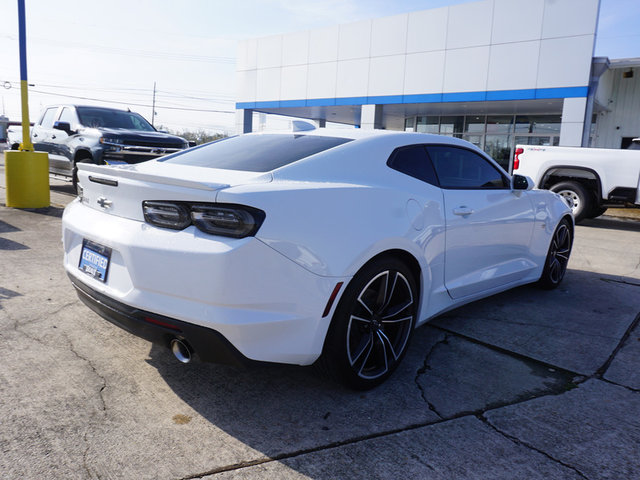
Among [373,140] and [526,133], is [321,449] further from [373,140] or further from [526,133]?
[526,133]

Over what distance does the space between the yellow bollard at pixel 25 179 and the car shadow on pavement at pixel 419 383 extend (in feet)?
21.7

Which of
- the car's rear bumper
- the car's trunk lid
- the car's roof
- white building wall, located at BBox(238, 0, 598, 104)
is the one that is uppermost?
white building wall, located at BBox(238, 0, 598, 104)

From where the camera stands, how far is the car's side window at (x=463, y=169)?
3.71m

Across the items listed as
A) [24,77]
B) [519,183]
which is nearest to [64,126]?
[24,77]

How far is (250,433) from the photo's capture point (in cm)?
255

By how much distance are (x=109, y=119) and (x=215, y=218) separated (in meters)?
9.22

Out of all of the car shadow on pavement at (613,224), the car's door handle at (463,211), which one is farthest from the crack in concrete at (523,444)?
the car shadow on pavement at (613,224)

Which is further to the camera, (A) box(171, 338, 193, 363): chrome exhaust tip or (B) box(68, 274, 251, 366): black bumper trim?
(A) box(171, 338, 193, 363): chrome exhaust tip

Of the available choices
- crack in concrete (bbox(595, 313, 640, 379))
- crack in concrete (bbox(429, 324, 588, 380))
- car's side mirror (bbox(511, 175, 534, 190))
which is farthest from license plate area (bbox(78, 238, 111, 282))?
Result: car's side mirror (bbox(511, 175, 534, 190))

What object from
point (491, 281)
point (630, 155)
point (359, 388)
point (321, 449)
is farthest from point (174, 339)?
point (630, 155)

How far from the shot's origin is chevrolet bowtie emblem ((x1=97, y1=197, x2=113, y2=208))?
2.87 m

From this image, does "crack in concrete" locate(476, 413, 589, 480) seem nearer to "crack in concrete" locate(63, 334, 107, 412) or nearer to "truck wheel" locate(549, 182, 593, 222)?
"crack in concrete" locate(63, 334, 107, 412)

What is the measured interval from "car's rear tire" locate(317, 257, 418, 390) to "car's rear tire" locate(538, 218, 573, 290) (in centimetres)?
264

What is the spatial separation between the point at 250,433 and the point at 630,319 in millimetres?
3672
